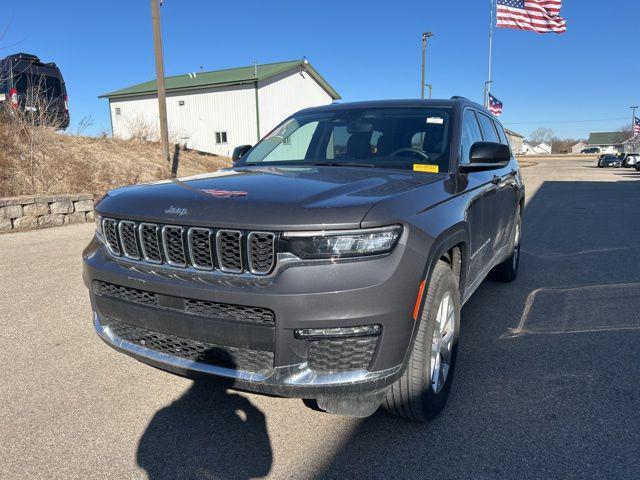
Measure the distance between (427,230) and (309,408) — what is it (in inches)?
50.8

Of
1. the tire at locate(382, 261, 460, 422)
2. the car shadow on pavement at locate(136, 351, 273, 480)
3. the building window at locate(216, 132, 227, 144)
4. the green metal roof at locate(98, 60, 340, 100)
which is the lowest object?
the car shadow on pavement at locate(136, 351, 273, 480)

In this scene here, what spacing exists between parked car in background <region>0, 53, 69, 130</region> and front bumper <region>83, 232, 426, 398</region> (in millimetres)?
10317

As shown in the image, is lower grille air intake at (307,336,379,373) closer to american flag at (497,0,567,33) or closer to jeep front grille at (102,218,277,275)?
jeep front grille at (102,218,277,275)

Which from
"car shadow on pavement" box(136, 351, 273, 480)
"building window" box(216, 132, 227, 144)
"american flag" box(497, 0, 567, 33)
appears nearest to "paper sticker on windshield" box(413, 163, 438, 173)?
"car shadow on pavement" box(136, 351, 273, 480)

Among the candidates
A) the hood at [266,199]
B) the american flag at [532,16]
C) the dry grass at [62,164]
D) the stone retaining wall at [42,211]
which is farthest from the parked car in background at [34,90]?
the american flag at [532,16]

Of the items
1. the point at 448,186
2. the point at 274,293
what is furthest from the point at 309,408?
the point at 448,186

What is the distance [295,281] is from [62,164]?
11073 millimetres

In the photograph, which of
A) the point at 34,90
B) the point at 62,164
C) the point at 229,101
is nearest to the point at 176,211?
the point at 62,164

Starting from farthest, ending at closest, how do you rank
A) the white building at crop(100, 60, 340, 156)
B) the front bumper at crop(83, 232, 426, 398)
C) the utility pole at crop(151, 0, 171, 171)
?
the white building at crop(100, 60, 340, 156)
the utility pole at crop(151, 0, 171, 171)
the front bumper at crop(83, 232, 426, 398)

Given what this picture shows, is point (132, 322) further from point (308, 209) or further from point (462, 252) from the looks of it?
point (462, 252)

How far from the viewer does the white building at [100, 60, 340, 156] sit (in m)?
29.0

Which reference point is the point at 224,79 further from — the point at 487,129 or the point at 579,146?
the point at 579,146

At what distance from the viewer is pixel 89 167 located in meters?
11.7

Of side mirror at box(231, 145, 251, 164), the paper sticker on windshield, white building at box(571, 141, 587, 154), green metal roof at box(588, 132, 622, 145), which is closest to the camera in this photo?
the paper sticker on windshield
